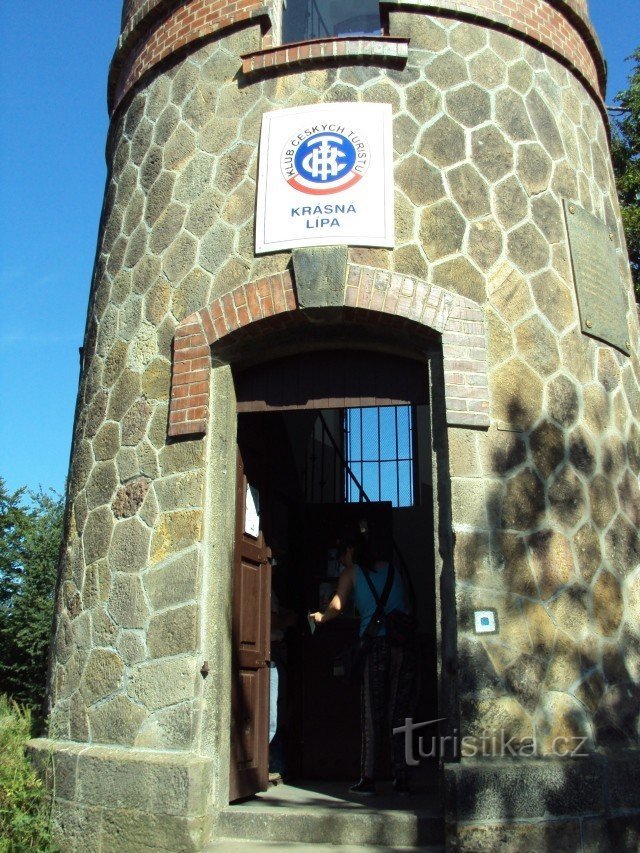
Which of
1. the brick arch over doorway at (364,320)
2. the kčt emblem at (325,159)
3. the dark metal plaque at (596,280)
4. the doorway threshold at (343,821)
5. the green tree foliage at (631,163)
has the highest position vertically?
the green tree foliage at (631,163)

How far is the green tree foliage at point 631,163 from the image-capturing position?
1281 cm

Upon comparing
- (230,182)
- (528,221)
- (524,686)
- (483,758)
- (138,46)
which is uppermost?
(138,46)

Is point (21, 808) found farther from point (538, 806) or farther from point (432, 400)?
point (432, 400)

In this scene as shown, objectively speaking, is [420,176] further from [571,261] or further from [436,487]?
[436,487]

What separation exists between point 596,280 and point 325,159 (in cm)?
222

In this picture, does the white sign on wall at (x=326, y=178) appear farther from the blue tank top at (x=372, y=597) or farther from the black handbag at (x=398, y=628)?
the black handbag at (x=398, y=628)

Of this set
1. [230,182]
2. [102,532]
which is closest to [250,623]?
[102,532]

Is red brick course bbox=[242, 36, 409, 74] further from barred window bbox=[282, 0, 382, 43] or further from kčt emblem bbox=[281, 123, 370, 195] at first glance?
barred window bbox=[282, 0, 382, 43]

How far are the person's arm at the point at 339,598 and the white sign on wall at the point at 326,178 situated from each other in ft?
8.24

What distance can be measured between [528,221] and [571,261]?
434mm

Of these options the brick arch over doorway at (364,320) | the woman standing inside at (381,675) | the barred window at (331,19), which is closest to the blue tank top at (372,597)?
the woman standing inside at (381,675)

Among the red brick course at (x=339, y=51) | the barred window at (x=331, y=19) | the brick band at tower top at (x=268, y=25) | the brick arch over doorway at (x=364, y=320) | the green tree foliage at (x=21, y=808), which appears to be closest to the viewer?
the green tree foliage at (x=21, y=808)

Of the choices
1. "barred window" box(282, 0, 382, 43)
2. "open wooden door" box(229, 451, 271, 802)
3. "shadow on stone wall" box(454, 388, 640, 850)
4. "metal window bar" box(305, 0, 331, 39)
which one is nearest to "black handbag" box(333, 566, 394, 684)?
"open wooden door" box(229, 451, 271, 802)

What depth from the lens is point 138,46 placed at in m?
7.73
